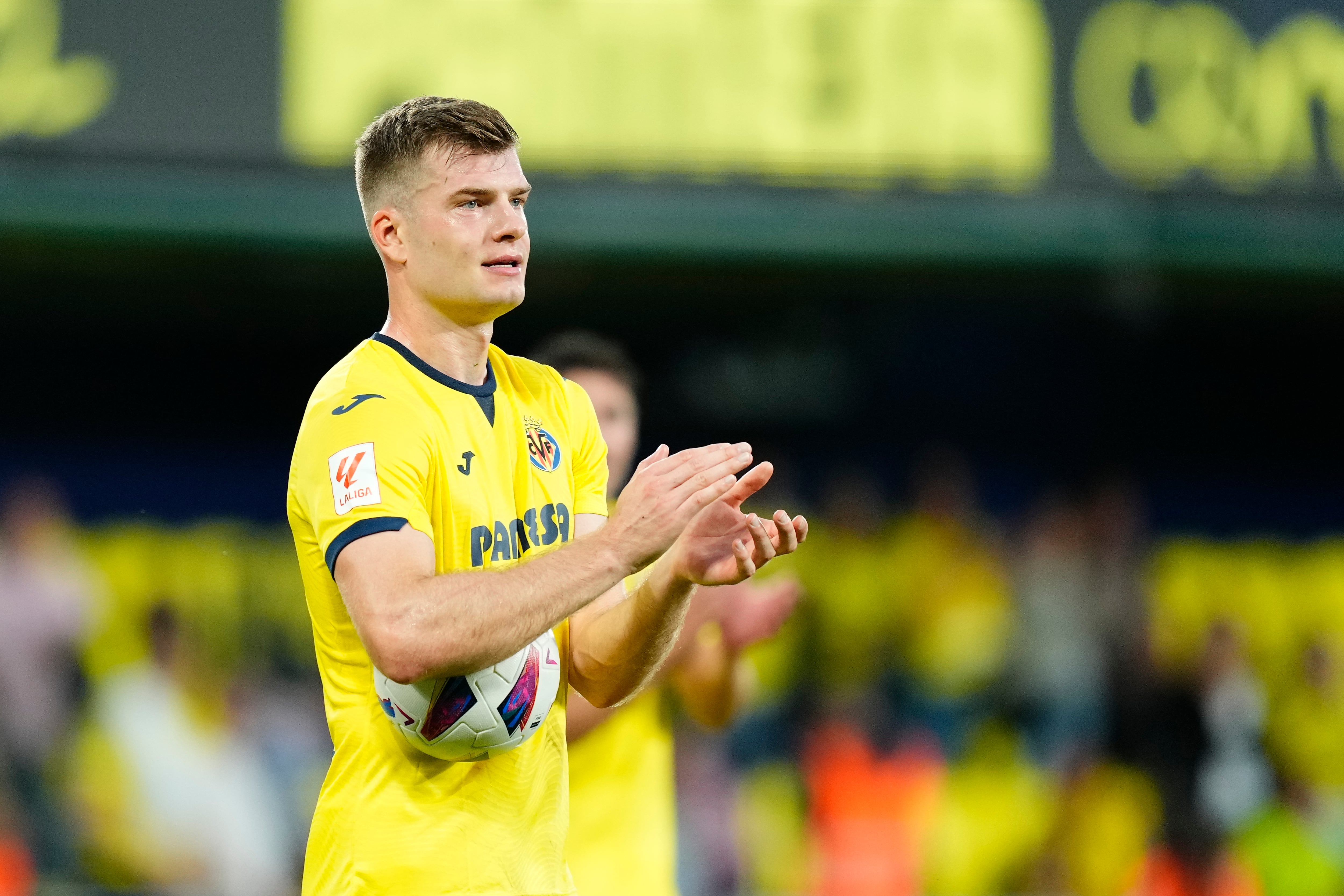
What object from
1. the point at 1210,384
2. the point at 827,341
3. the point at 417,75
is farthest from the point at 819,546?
the point at 417,75

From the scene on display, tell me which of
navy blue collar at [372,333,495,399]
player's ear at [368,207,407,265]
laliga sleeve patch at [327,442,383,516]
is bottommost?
laliga sleeve patch at [327,442,383,516]

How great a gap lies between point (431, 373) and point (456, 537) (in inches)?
11.9

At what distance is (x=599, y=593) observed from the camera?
2691 mm

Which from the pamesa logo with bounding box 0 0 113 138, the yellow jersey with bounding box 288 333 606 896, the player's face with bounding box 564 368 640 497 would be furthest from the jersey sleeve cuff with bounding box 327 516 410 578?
the pamesa logo with bounding box 0 0 113 138

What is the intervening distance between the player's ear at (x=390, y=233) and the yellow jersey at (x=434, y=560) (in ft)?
0.49

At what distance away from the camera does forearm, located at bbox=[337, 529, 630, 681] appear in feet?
8.40

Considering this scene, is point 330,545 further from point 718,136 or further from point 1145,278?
point 1145,278

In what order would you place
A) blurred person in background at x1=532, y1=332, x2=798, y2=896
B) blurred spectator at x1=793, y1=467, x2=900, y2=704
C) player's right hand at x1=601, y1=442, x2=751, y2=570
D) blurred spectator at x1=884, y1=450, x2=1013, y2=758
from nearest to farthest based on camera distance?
player's right hand at x1=601, y1=442, x2=751, y2=570
blurred person in background at x1=532, y1=332, x2=798, y2=896
blurred spectator at x1=884, y1=450, x2=1013, y2=758
blurred spectator at x1=793, y1=467, x2=900, y2=704

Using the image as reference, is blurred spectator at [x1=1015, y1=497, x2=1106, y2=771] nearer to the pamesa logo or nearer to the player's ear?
the pamesa logo

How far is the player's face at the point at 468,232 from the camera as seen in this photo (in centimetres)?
287

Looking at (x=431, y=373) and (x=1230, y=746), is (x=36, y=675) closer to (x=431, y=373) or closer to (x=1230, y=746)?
(x=1230, y=746)

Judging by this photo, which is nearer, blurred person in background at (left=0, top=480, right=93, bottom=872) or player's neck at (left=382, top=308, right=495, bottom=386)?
player's neck at (left=382, top=308, right=495, bottom=386)

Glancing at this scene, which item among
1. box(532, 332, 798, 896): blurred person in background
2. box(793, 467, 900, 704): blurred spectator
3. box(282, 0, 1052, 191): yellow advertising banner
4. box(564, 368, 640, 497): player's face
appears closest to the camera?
box(532, 332, 798, 896): blurred person in background

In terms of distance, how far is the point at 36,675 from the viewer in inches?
360
